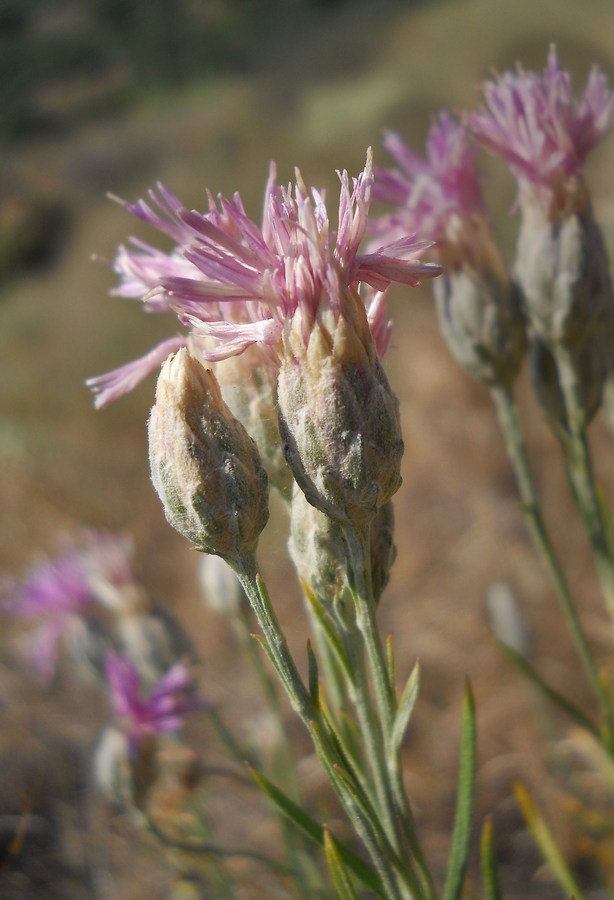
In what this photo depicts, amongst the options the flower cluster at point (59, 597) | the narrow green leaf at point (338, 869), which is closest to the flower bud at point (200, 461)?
the narrow green leaf at point (338, 869)

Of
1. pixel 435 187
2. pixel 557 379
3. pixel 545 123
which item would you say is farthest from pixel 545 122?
pixel 557 379

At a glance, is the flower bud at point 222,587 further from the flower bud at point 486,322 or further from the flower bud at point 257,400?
the flower bud at point 486,322

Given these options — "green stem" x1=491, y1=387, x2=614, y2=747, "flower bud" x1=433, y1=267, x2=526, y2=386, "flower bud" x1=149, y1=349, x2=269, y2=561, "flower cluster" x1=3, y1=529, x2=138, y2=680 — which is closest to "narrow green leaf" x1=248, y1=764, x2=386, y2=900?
"flower bud" x1=149, y1=349, x2=269, y2=561

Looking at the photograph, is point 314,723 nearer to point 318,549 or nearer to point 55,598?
point 318,549

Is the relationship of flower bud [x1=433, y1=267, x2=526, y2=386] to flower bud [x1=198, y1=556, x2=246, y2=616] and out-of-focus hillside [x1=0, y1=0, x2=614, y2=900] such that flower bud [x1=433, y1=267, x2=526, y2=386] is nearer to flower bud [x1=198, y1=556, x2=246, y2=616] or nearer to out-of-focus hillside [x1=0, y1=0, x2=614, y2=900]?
flower bud [x1=198, y1=556, x2=246, y2=616]

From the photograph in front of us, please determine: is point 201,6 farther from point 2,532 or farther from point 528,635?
point 528,635

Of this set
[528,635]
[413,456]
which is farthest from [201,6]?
[528,635]

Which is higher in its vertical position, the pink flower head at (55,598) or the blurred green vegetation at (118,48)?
the blurred green vegetation at (118,48)
